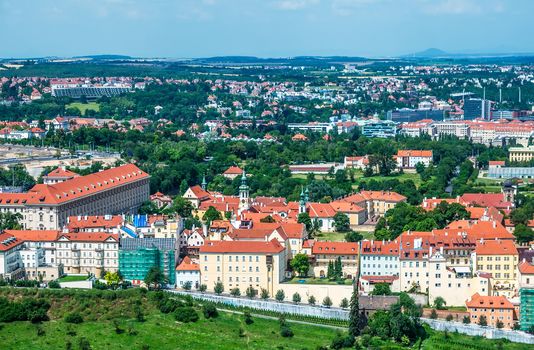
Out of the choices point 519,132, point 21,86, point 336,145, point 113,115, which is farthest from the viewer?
point 21,86

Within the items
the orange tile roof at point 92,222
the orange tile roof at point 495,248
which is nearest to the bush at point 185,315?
the orange tile roof at point 92,222

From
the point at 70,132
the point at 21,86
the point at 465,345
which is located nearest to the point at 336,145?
the point at 70,132

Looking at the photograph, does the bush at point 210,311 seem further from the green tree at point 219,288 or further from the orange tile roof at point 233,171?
the orange tile roof at point 233,171

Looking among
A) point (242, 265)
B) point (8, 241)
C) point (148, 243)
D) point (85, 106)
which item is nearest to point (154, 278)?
point (148, 243)

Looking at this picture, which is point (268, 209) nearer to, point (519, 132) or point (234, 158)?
point (234, 158)

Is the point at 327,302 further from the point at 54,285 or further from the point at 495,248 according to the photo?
the point at 54,285
